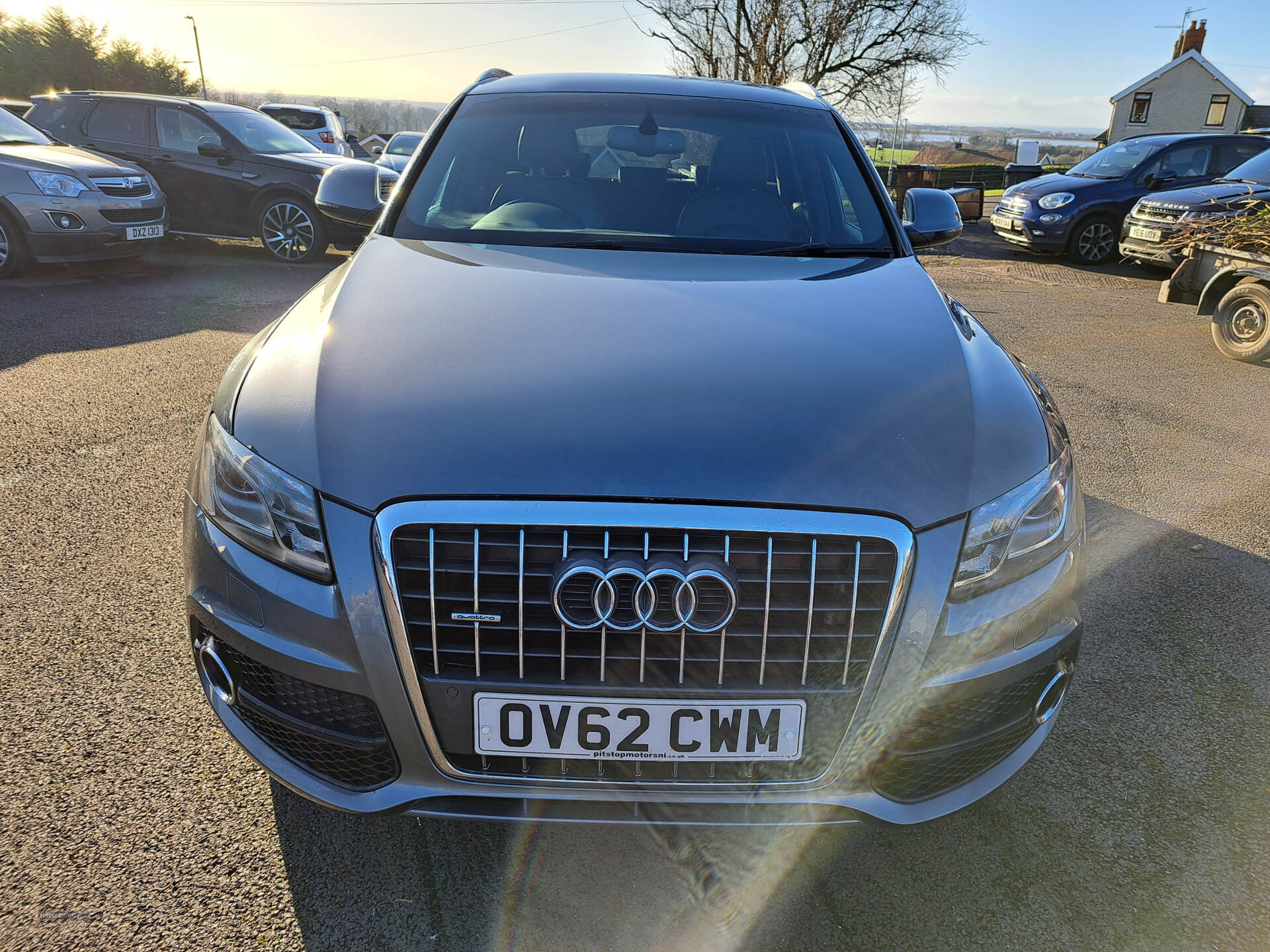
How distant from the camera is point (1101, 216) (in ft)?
40.2

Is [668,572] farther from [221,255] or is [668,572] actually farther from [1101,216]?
→ [1101,216]

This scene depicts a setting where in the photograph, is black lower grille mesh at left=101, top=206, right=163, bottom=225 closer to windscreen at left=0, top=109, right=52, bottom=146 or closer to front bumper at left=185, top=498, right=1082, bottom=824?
windscreen at left=0, top=109, right=52, bottom=146

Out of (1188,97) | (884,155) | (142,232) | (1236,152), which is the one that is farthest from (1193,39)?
(142,232)

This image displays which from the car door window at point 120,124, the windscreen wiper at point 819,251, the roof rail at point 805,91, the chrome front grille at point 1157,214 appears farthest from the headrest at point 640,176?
the car door window at point 120,124

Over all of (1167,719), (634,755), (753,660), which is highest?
(753,660)

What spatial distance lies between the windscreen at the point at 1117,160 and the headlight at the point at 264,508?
1355cm

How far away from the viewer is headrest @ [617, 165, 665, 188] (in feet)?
9.79

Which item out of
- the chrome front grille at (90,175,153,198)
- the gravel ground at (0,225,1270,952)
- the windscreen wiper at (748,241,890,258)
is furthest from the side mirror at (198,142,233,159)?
the windscreen wiper at (748,241,890,258)

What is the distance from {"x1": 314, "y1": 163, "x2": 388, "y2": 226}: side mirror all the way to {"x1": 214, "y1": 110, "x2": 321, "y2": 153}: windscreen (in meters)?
7.42

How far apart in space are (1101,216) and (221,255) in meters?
11.2

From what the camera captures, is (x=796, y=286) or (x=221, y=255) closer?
(x=796, y=286)

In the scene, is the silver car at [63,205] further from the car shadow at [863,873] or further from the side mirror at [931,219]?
the car shadow at [863,873]

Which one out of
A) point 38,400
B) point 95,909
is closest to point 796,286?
point 95,909

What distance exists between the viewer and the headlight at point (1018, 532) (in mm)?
1650
